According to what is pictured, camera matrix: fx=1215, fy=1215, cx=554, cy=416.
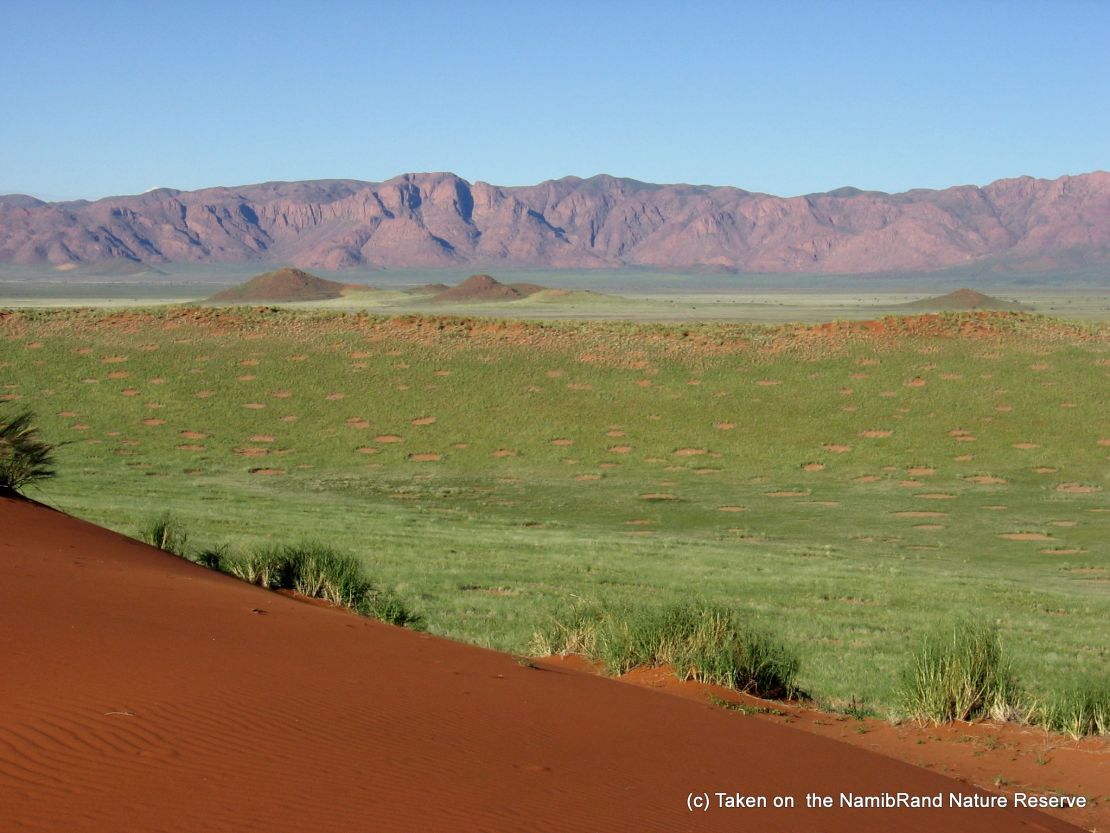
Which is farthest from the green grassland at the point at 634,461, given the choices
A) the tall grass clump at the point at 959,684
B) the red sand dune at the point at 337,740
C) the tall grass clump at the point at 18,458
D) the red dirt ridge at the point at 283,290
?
the red dirt ridge at the point at 283,290

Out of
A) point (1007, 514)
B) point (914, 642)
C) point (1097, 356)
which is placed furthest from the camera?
point (1097, 356)

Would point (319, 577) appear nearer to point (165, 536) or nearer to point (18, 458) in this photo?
point (165, 536)

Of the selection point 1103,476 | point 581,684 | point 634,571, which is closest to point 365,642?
point 581,684

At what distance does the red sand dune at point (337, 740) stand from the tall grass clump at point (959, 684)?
1691 mm

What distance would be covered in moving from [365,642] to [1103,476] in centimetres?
2561

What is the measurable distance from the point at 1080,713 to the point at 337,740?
228 inches

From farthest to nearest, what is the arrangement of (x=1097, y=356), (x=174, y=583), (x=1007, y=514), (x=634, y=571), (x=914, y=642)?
(x=1097, y=356)
(x=1007, y=514)
(x=634, y=571)
(x=914, y=642)
(x=174, y=583)

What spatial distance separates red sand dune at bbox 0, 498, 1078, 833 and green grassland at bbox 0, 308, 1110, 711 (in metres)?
3.35

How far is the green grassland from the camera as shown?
16062mm

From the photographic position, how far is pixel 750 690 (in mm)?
10430

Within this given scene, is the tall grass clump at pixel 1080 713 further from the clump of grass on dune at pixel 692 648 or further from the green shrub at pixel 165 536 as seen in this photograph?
the green shrub at pixel 165 536

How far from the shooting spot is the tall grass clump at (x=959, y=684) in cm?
959

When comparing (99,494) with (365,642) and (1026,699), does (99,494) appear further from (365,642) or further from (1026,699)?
(1026,699)

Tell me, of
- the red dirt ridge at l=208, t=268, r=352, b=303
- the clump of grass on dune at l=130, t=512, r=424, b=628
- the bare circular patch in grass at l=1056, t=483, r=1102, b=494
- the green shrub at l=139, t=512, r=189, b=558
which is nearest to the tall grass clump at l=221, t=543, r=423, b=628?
the clump of grass on dune at l=130, t=512, r=424, b=628
